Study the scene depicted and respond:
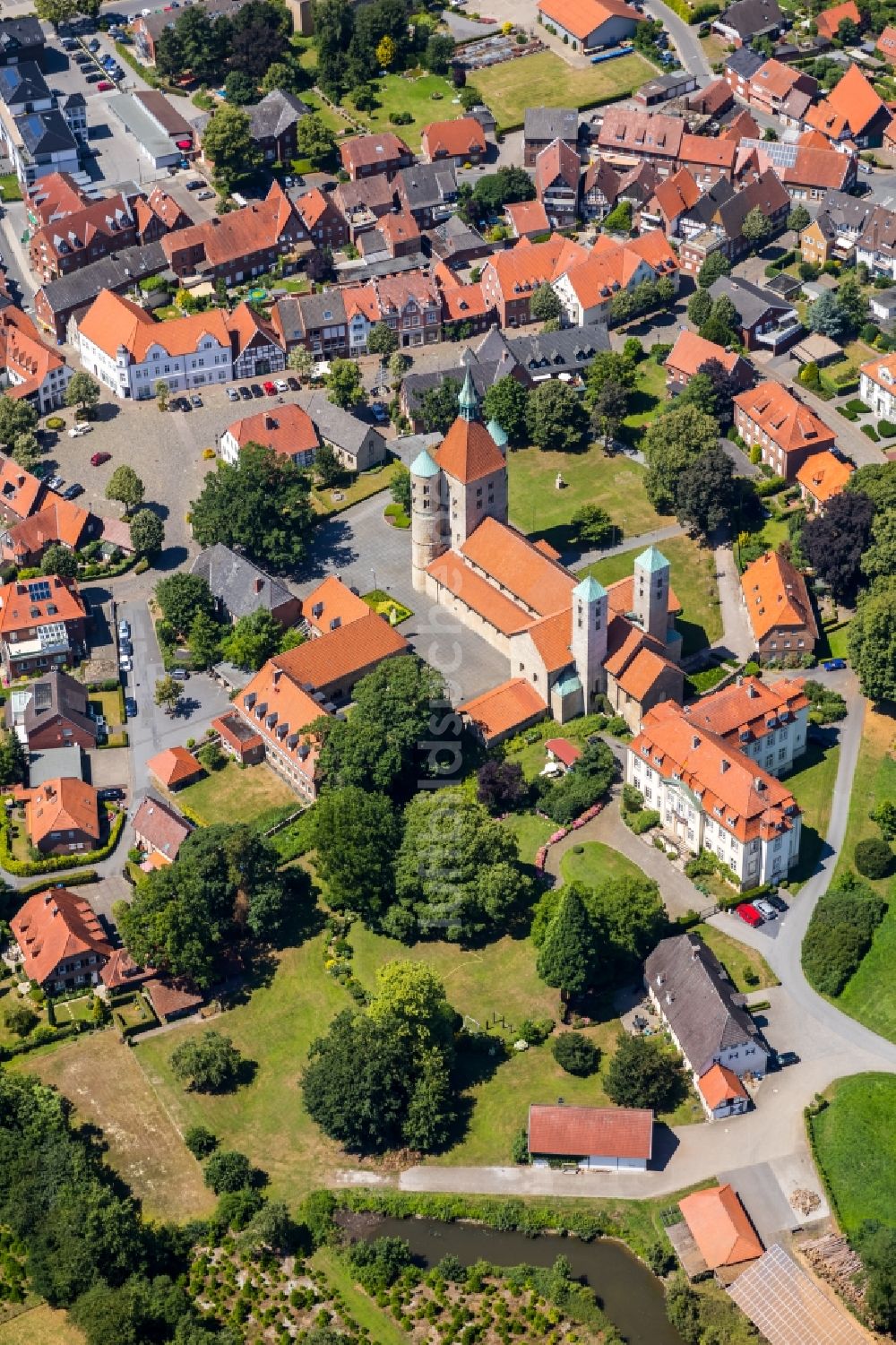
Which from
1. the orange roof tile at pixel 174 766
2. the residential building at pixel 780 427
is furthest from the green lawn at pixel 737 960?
the residential building at pixel 780 427

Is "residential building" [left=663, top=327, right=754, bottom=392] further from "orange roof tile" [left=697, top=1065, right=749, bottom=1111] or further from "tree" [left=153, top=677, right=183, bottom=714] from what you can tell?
"orange roof tile" [left=697, top=1065, right=749, bottom=1111]

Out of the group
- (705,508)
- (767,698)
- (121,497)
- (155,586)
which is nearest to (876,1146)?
(767,698)

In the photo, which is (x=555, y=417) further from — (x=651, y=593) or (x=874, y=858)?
(x=874, y=858)

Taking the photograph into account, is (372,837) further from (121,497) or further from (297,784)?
(121,497)

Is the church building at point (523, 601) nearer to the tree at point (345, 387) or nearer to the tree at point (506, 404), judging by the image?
the tree at point (506, 404)

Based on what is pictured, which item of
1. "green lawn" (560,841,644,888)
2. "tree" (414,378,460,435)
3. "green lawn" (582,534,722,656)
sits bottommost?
"green lawn" (560,841,644,888)

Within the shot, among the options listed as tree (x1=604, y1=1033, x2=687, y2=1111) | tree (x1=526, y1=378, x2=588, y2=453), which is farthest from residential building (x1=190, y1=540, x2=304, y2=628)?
tree (x1=604, y1=1033, x2=687, y2=1111)
